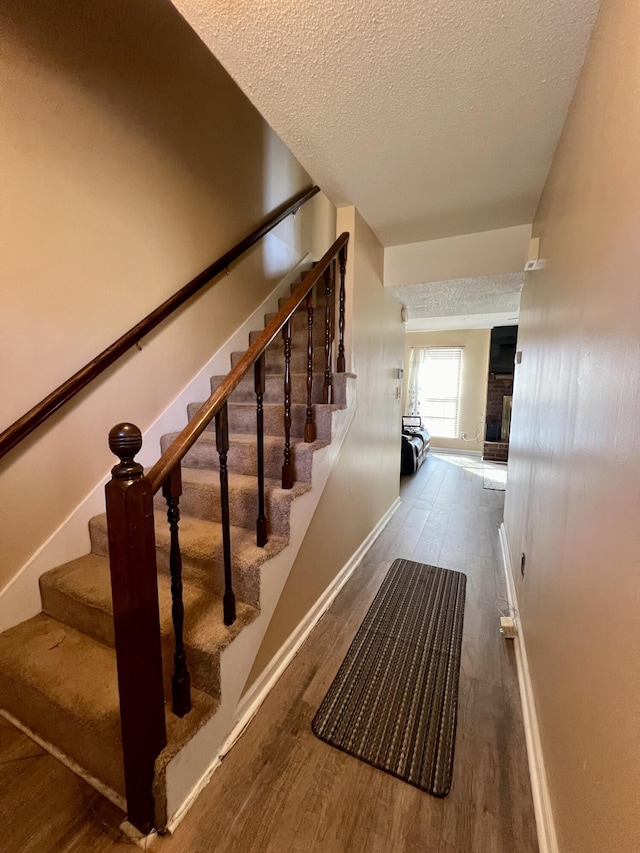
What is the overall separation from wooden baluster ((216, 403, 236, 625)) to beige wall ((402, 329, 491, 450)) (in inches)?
219

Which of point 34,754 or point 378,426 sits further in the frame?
→ point 378,426

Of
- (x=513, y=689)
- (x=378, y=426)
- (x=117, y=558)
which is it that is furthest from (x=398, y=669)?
(x=378, y=426)

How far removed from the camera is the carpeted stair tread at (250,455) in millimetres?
1572

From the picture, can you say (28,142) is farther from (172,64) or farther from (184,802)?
(184,802)

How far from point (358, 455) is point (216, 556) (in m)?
1.20

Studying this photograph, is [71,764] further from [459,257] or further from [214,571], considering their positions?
[459,257]

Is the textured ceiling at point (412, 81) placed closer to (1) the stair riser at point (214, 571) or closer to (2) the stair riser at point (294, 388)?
(2) the stair riser at point (294, 388)

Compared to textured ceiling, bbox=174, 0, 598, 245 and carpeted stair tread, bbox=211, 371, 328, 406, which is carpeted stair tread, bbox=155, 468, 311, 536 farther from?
textured ceiling, bbox=174, 0, 598, 245

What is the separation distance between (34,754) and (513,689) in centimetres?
183

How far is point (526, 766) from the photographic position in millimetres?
1156

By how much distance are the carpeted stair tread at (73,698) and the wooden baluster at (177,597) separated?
0.07m

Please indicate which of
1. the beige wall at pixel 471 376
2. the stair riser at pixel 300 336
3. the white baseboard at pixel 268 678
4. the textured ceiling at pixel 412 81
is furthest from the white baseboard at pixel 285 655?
the beige wall at pixel 471 376

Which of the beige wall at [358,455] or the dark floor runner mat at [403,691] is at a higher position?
the beige wall at [358,455]

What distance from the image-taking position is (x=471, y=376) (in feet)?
21.3
